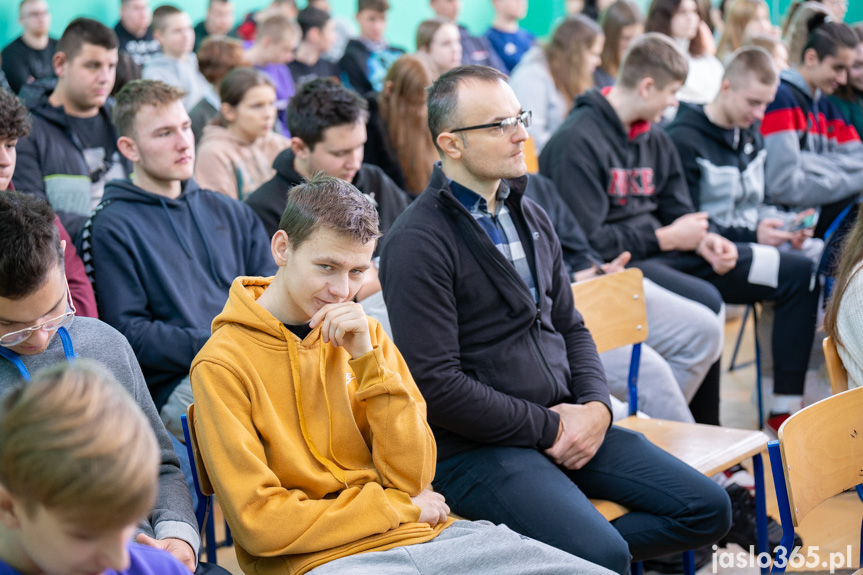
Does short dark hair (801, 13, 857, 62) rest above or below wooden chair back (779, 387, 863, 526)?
above

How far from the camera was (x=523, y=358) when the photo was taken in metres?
1.97

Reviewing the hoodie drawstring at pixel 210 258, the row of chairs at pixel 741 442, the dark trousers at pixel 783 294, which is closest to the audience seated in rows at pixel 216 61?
the hoodie drawstring at pixel 210 258

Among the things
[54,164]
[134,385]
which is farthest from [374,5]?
[134,385]

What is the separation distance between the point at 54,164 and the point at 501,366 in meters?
1.79

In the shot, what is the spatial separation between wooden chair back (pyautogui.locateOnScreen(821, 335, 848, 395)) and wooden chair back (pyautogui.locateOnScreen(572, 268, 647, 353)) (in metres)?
0.54

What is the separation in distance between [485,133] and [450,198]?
19 cm

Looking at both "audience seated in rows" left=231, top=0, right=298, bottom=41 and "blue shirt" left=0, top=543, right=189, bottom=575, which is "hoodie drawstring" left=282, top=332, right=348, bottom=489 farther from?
"audience seated in rows" left=231, top=0, right=298, bottom=41

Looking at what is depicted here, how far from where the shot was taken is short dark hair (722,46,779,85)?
345 centimetres

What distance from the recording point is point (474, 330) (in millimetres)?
1958

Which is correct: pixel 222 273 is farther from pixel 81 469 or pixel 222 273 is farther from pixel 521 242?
pixel 81 469

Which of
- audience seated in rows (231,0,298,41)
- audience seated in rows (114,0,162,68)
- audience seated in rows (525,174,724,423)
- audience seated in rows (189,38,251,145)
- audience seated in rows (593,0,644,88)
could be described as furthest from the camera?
audience seated in rows (231,0,298,41)

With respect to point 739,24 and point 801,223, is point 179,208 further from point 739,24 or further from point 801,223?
point 739,24

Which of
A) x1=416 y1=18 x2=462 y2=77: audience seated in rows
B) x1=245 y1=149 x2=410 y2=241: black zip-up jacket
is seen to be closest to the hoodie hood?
x1=245 y1=149 x2=410 y2=241: black zip-up jacket

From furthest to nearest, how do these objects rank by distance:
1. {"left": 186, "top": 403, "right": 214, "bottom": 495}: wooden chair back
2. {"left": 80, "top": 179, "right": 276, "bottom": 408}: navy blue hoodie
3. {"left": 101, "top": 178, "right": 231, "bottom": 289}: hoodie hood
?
{"left": 101, "top": 178, "right": 231, "bottom": 289}: hoodie hood < {"left": 80, "top": 179, "right": 276, "bottom": 408}: navy blue hoodie < {"left": 186, "top": 403, "right": 214, "bottom": 495}: wooden chair back
